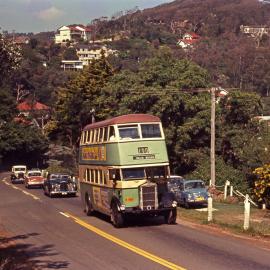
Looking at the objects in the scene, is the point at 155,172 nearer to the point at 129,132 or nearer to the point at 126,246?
the point at 129,132

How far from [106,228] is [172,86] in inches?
1054

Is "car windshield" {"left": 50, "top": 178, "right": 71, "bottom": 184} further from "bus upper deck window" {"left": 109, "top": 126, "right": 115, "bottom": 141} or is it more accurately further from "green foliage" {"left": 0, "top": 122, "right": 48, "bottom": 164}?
"green foliage" {"left": 0, "top": 122, "right": 48, "bottom": 164}

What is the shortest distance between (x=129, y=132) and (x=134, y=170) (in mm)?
1612

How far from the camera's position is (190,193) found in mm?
32938

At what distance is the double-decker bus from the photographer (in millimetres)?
22266

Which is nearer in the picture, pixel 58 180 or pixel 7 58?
pixel 7 58

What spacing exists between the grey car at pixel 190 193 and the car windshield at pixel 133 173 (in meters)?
9.66

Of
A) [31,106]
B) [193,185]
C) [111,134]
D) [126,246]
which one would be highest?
[31,106]

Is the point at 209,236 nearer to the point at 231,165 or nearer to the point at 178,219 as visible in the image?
the point at 178,219

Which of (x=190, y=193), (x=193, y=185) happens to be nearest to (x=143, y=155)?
(x=190, y=193)

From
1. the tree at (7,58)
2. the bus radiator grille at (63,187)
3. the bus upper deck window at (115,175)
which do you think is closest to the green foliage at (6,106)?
the bus radiator grille at (63,187)

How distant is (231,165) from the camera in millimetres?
48219

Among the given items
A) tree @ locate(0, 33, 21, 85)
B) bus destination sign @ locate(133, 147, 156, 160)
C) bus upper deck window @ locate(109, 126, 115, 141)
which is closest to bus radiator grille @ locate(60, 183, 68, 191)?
bus upper deck window @ locate(109, 126, 115, 141)

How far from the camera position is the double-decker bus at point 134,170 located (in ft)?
73.0
